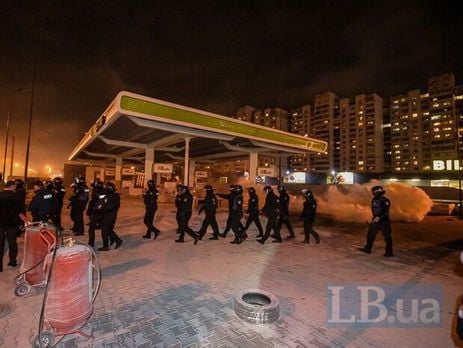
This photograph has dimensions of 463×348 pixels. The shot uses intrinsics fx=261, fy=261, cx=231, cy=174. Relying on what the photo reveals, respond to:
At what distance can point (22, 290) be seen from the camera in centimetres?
442

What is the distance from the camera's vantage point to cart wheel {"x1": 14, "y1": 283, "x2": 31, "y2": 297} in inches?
171

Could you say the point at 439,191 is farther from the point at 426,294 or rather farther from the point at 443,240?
the point at 426,294

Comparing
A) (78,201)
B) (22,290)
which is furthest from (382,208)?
(78,201)

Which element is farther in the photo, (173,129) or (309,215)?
(173,129)

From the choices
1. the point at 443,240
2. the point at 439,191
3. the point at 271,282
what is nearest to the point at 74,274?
the point at 271,282

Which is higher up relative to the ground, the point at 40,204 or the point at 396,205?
the point at 40,204

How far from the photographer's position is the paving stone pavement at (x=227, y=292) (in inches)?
133

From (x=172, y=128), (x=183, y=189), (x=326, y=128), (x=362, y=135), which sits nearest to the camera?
(x=183, y=189)

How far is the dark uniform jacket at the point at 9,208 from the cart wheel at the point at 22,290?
166cm

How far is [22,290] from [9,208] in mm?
1856

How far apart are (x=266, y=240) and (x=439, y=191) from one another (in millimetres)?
32663

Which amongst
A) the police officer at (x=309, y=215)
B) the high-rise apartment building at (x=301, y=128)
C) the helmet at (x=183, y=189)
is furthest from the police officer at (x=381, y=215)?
the high-rise apartment building at (x=301, y=128)

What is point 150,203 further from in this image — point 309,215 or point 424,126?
point 424,126

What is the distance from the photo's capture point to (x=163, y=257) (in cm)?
680
